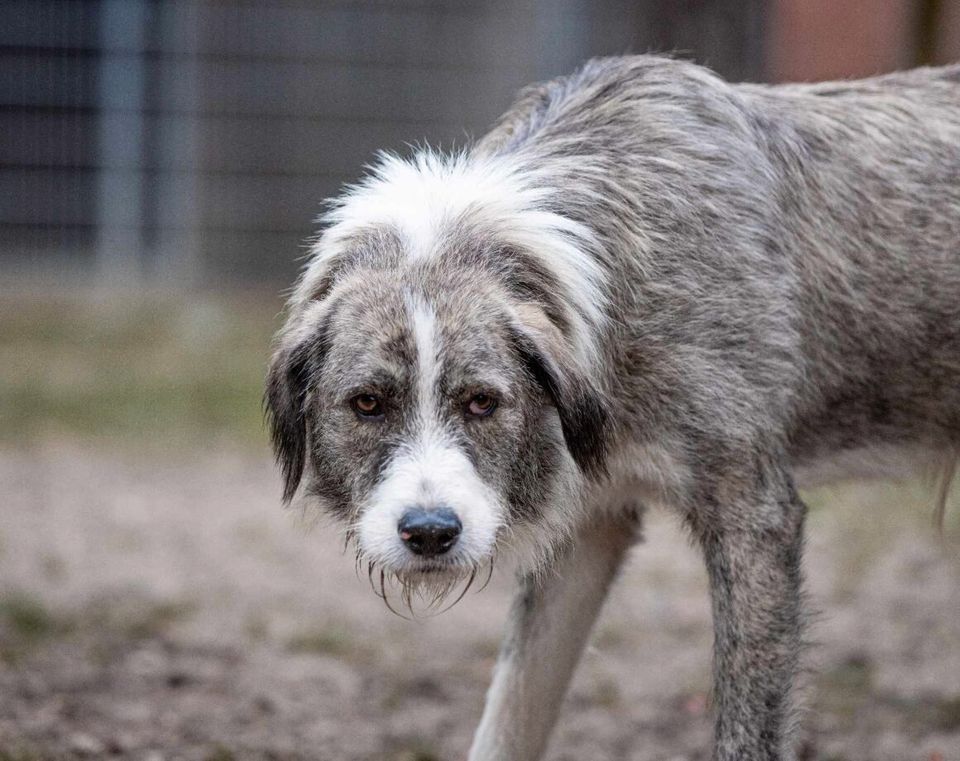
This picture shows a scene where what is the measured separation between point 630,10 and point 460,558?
10.3 m

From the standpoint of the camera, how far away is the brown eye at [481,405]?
3.81 m

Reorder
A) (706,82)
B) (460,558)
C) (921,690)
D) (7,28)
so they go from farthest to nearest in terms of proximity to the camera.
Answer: (7,28)
(921,690)
(706,82)
(460,558)

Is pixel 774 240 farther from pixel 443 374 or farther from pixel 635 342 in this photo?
pixel 443 374

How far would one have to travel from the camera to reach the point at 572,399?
3.92 meters

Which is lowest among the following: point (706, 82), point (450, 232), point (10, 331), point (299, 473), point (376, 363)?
point (10, 331)

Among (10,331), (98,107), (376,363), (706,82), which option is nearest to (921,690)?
(706,82)

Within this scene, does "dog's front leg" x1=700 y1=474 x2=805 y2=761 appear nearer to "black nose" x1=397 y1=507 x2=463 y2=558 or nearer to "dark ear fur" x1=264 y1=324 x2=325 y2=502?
"black nose" x1=397 y1=507 x2=463 y2=558

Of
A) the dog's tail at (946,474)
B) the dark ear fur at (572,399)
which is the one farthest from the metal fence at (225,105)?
the dark ear fur at (572,399)

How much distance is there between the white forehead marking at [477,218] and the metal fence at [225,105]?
871 centimetres

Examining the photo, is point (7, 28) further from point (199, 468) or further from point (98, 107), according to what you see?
point (199, 468)

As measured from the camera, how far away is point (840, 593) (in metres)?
6.83

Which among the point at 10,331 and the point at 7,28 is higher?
the point at 7,28

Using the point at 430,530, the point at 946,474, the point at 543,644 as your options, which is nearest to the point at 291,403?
the point at 430,530

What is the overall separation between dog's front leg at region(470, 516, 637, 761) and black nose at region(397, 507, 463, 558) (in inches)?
37.1
